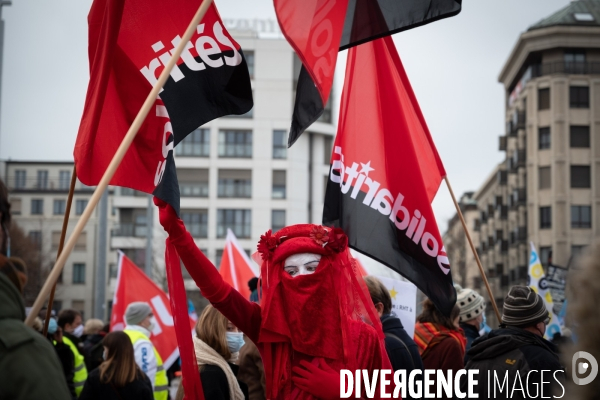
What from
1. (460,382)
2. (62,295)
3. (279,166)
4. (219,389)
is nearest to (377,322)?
(460,382)

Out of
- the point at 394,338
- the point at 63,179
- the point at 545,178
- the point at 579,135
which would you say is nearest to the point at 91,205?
the point at 394,338

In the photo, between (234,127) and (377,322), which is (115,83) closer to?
(377,322)

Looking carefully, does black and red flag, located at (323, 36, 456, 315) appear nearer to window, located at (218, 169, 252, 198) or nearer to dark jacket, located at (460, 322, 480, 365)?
dark jacket, located at (460, 322, 480, 365)

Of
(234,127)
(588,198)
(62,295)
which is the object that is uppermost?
(234,127)

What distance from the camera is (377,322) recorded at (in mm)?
4234

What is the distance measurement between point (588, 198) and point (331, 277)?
51669 millimetres

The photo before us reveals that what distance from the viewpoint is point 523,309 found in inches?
174

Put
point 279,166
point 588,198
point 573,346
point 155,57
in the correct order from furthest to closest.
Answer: point 279,166 → point 588,198 → point 155,57 → point 573,346

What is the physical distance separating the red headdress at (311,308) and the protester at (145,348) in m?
3.43

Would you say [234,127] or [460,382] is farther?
[234,127]

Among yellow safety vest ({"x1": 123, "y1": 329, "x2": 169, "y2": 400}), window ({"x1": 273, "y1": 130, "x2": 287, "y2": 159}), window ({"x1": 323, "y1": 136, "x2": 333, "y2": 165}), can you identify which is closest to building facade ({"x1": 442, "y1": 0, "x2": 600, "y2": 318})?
window ({"x1": 323, "y1": 136, "x2": 333, "y2": 165})

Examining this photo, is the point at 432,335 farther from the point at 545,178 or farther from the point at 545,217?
the point at 545,178

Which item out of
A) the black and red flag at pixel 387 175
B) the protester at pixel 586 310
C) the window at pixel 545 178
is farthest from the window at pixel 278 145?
the protester at pixel 586 310

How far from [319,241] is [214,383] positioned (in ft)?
3.51
